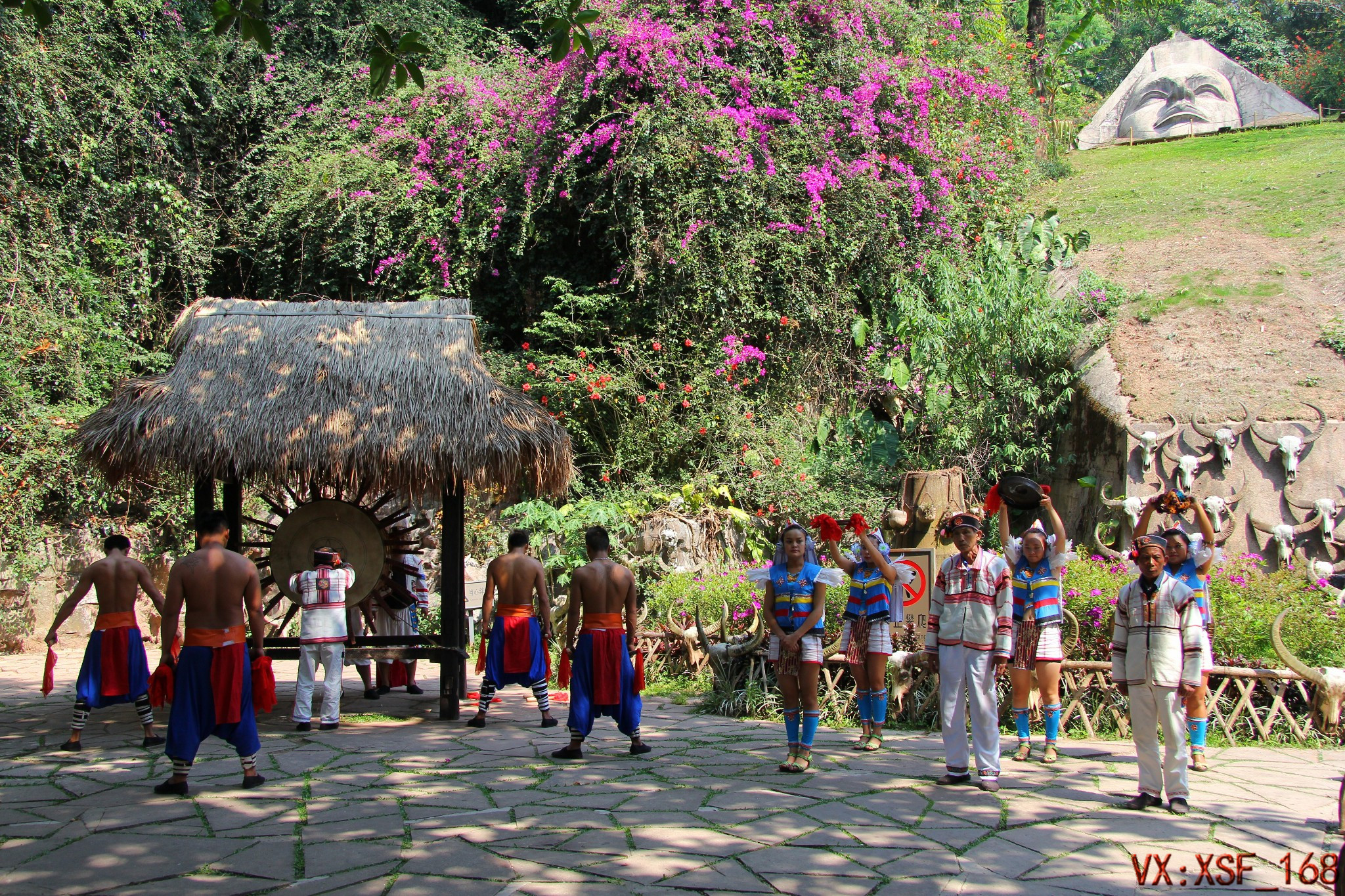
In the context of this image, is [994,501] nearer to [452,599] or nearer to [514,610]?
[514,610]

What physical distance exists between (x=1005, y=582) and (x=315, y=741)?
5014 mm

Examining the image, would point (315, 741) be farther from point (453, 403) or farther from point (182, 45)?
point (182, 45)

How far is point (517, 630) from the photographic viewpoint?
7.71 meters

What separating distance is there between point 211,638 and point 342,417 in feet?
7.83

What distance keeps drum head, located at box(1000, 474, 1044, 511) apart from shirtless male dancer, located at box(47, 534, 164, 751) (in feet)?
19.1

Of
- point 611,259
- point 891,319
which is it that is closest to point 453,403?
point 611,259

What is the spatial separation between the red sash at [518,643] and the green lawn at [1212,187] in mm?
14090

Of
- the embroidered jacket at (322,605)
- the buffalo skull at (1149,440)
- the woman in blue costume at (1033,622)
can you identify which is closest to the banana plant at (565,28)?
the woman in blue costume at (1033,622)

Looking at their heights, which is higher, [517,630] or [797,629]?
[797,629]

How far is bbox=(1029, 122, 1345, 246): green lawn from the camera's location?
1770cm

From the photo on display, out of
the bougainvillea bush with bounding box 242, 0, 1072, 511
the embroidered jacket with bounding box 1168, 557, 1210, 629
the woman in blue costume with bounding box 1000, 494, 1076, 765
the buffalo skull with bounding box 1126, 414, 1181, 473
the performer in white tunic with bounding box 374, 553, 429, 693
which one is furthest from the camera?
the bougainvillea bush with bounding box 242, 0, 1072, 511

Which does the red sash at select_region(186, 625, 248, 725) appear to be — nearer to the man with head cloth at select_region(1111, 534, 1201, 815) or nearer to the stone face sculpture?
the man with head cloth at select_region(1111, 534, 1201, 815)

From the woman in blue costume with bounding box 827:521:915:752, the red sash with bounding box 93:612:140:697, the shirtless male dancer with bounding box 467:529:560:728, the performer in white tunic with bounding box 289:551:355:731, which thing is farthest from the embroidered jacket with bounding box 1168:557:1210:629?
the red sash with bounding box 93:612:140:697

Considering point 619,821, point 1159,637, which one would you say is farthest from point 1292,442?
point 619,821
